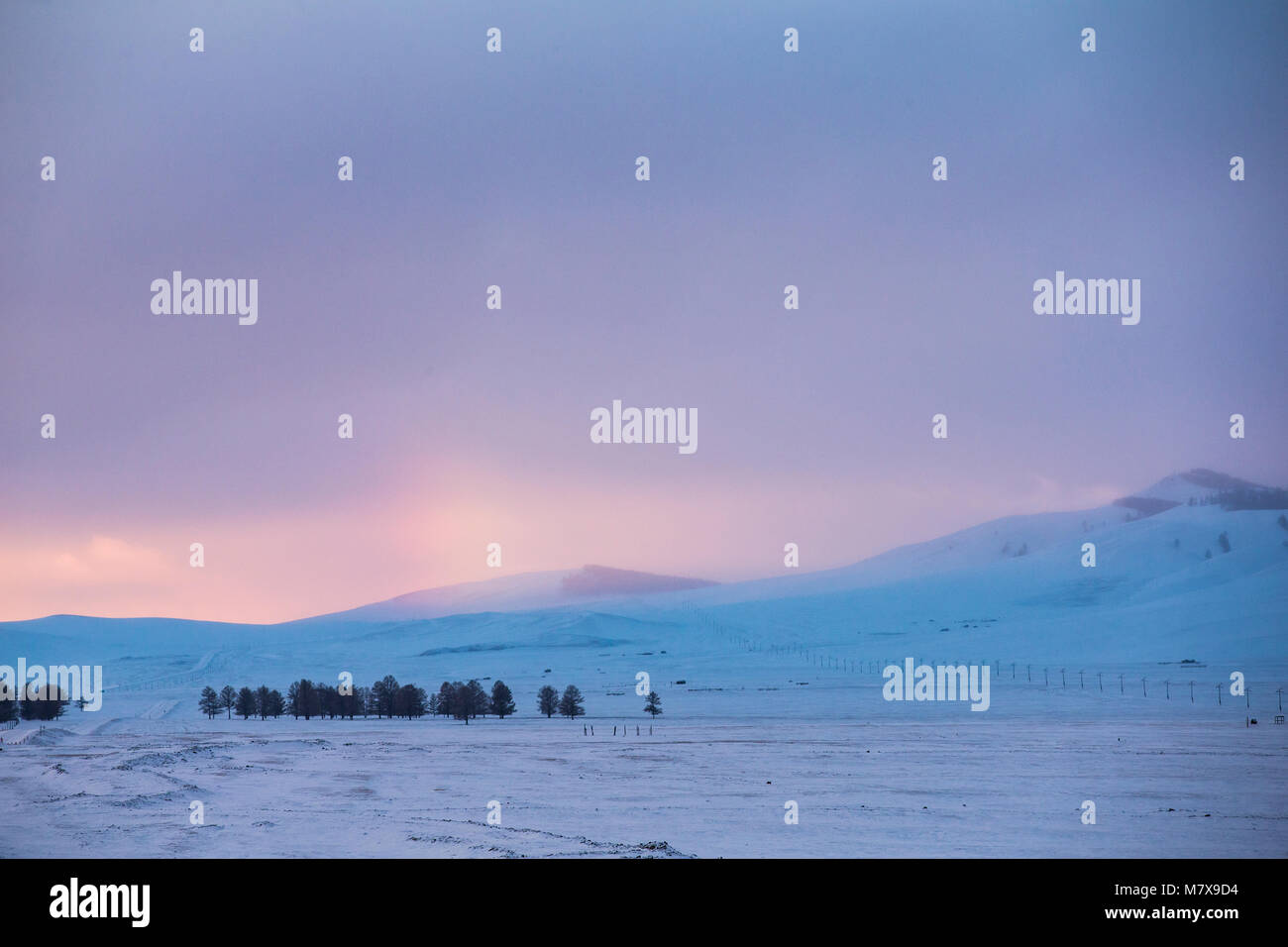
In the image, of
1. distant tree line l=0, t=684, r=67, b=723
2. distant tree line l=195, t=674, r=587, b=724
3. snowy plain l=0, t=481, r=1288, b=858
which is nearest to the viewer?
snowy plain l=0, t=481, r=1288, b=858

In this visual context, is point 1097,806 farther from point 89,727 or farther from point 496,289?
point 89,727

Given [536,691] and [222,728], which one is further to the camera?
[536,691]

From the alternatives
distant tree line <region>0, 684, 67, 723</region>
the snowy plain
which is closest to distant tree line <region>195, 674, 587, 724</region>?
the snowy plain

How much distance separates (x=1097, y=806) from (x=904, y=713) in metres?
46.9

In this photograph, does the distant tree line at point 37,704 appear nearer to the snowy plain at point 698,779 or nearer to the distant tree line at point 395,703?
the snowy plain at point 698,779

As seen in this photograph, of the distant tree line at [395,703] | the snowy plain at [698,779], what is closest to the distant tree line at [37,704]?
the snowy plain at [698,779]

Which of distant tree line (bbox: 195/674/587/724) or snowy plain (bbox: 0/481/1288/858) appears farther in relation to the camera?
distant tree line (bbox: 195/674/587/724)

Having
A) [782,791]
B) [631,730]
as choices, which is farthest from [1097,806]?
[631,730]

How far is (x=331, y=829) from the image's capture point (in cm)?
2677

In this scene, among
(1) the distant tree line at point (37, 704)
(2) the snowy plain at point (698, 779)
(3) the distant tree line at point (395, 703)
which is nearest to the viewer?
(2) the snowy plain at point (698, 779)

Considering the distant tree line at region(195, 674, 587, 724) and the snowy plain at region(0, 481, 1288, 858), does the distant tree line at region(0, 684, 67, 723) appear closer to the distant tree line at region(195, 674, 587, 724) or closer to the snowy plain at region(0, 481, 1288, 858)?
the snowy plain at region(0, 481, 1288, 858)
